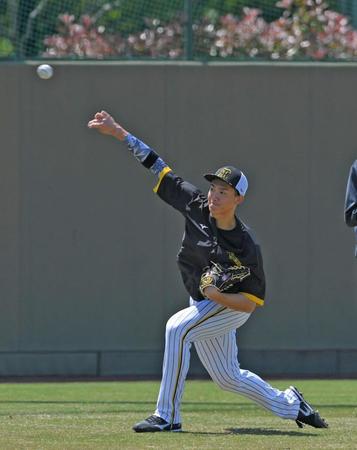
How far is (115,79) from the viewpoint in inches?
542

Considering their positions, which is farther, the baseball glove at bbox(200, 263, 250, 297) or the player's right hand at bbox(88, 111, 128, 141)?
the player's right hand at bbox(88, 111, 128, 141)

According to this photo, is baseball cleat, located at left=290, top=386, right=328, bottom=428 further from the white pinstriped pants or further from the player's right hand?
the player's right hand

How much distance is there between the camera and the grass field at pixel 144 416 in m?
6.70

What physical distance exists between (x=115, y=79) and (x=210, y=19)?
4.16ft

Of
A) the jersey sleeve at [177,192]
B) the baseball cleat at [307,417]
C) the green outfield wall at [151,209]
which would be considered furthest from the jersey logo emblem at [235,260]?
the green outfield wall at [151,209]

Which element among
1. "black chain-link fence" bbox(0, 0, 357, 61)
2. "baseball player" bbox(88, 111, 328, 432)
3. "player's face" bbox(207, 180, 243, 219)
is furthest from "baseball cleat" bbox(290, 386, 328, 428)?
"black chain-link fence" bbox(0, 0, 357, 61)

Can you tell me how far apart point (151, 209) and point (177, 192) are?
6.25m

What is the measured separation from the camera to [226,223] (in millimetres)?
7336

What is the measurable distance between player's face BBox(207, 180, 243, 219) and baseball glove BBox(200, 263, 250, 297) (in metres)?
0.31

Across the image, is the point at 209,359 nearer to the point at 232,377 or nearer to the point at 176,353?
the point at 232,377

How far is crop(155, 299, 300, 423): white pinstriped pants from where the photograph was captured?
730cm

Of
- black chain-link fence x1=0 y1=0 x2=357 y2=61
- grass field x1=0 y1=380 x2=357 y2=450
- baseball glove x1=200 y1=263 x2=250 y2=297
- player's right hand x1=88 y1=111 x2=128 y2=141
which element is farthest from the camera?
black chain-link fence x1=0 y1=0 x2=357 y2=61

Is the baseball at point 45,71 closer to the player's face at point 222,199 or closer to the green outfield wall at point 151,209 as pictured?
the green outfield wall at point 151,209

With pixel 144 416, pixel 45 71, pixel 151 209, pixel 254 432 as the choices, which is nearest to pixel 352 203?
pixel 254 432
